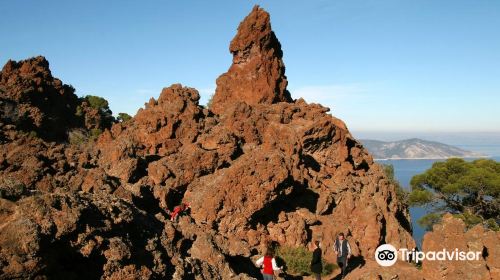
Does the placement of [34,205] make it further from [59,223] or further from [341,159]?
[341,159]

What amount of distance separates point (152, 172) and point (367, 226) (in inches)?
423

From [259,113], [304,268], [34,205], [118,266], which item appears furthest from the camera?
[259,113]

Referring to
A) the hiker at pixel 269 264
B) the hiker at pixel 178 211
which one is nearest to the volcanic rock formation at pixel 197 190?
the hiker at pixel 178 211

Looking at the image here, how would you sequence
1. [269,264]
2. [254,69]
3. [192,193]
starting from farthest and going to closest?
1. [254,69]
2. [192,193]
3. [269,264]

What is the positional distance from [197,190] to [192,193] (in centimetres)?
25

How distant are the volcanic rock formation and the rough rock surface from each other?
4 cm

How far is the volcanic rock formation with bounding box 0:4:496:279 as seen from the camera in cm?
764

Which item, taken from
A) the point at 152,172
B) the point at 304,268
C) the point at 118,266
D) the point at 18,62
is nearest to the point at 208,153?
the point at 152,172

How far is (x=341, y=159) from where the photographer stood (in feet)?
80.4

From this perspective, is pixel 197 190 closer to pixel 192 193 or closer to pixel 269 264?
pixel 192 193

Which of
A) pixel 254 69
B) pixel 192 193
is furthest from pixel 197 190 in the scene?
pixel 254 69

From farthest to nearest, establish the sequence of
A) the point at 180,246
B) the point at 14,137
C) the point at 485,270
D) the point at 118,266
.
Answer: the point at 14,137 < the point at 485,270 < the point at 180,246 < the point at 118,266

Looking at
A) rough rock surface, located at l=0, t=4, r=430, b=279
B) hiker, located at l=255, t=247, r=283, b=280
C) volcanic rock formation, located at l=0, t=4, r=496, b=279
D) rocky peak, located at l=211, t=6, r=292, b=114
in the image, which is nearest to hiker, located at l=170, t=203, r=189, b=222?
volcanic rock formation, located at l=0, t=4, r=496, b=279

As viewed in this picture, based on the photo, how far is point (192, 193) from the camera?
55.9 feet
